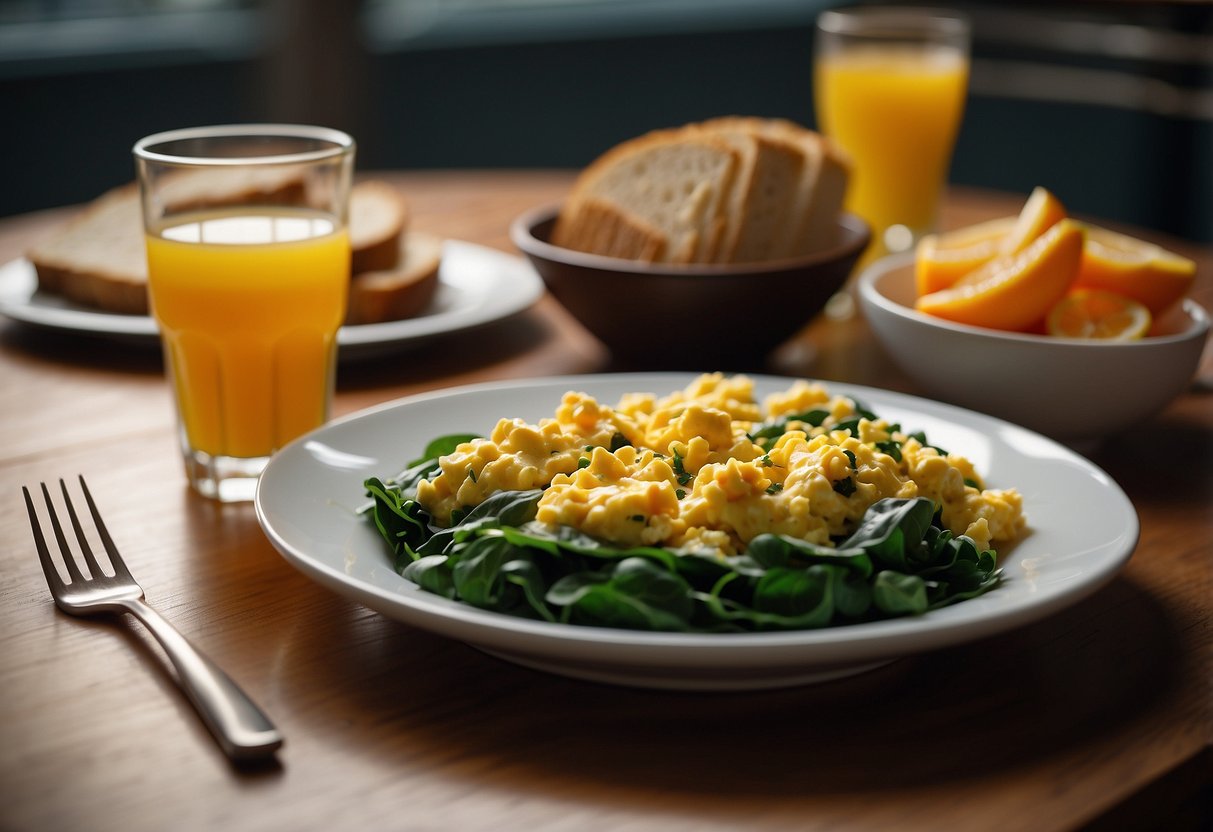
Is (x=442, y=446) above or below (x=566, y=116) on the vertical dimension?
above

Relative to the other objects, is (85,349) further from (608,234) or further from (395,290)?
(608,234)

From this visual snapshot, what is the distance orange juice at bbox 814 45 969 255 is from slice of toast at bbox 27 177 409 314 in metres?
0.79

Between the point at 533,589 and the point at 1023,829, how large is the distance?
0.35 metres

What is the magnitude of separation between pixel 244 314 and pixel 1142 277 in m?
1.01

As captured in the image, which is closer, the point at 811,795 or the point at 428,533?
the point at 811,795

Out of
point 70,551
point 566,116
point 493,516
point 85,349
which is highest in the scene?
point 493,516

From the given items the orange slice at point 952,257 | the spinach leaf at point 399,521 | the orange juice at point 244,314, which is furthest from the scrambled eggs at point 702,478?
the orange slice at point 952,257

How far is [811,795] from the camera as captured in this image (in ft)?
2.65

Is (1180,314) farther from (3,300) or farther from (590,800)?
(3,300)

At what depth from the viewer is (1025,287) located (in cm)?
145

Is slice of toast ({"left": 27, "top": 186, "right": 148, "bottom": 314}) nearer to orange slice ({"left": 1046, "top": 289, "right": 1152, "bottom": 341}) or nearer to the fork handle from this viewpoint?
the fork handle

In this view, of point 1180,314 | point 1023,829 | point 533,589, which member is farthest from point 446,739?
point 1180,314

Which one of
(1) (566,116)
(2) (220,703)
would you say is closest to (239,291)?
(2) (220,703)

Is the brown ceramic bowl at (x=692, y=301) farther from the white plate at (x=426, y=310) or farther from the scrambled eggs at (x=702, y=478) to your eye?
the scrambled eggs at (x=702, y=478)
